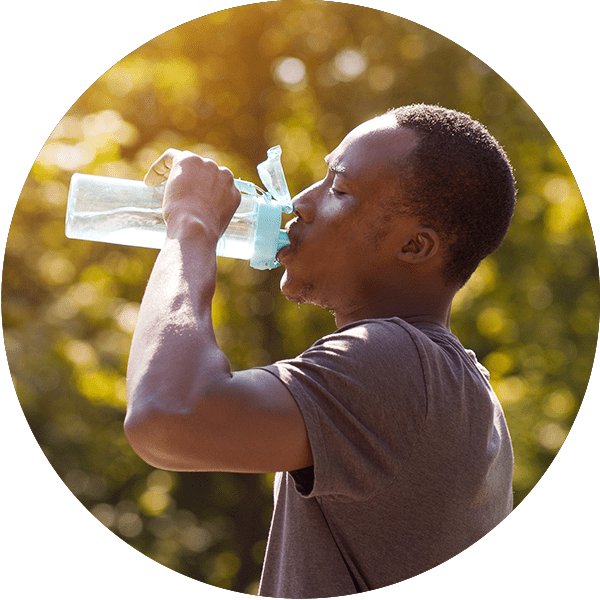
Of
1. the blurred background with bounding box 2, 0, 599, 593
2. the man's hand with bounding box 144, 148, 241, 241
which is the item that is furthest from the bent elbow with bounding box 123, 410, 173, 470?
the blurred background with bounding box 2, 0, 599, 593

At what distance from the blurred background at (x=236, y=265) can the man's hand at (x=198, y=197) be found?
280 cm

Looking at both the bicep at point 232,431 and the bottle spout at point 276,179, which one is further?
the bottle spout at point 276,179

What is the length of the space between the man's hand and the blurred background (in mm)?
2802

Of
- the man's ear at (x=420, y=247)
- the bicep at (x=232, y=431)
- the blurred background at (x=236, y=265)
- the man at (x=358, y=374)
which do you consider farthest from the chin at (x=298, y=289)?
the blurred background at (x=236, y=265)

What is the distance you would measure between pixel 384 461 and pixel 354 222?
571 millimetres

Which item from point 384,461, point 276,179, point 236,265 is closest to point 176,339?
point 384,461

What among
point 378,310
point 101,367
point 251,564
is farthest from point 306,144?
point 378,310

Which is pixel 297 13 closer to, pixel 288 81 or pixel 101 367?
pixel 288 81

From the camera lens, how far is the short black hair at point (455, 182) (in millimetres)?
1435

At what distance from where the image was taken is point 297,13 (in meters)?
4.73

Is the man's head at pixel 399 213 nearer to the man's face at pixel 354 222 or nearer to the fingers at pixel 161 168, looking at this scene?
the man's face at pixel 354 222

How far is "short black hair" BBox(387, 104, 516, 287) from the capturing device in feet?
4.71

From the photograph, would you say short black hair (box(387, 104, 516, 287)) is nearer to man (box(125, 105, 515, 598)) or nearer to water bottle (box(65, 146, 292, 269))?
man (box(125, 105, 515, 598))

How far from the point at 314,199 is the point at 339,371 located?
0.57m
